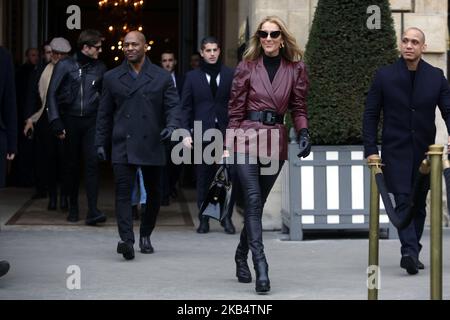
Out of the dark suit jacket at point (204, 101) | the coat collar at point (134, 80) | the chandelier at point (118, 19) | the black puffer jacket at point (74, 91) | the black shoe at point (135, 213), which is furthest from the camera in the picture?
the chandelier at point (118, 19)

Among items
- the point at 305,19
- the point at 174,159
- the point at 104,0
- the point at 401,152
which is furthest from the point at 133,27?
the point at 401,152

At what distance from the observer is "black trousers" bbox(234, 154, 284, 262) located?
25.7 feet

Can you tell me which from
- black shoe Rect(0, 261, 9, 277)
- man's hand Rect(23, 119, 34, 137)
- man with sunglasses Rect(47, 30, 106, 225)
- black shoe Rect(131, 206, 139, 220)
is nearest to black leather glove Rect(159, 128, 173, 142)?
black shoe Rect(0, 261, 9, 277)

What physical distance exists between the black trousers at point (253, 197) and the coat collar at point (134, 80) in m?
1.62

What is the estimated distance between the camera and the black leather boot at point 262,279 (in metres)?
7.61

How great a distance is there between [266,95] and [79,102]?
3785 mm

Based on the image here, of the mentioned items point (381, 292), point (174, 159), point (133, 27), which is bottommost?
point (381, 292)

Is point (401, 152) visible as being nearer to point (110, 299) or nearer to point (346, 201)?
point (346, 201)

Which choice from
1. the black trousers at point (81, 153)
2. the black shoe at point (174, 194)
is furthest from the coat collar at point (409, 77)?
the black shoe at point (174, 194)

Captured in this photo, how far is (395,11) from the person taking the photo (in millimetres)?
11406

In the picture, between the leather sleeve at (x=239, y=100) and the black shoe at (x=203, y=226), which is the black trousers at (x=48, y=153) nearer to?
the black shoe at (x=203, y=226)

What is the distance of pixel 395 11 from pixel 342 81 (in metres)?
1.35

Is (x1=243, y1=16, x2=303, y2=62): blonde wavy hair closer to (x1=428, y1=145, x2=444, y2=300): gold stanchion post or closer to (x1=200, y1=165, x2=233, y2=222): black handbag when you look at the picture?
(x1=200, y1=165, x2=233, y2=222): black handbag

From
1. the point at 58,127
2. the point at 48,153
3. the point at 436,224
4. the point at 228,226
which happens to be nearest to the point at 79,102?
the point at 58,127
